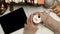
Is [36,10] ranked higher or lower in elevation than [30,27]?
higher

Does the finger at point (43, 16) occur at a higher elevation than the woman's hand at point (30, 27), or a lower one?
higher

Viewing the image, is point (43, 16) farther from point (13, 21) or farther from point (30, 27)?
point (13, 21)

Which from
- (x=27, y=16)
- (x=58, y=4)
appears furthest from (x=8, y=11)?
(x=58, y=4)

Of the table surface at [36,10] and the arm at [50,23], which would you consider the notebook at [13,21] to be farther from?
the arm at [50,23]

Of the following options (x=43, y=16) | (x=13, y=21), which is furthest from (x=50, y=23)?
(x=13, y=21)

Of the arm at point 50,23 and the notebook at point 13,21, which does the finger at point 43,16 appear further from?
the notebook at point 13,21

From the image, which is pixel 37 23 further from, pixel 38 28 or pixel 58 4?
pixel 58 4

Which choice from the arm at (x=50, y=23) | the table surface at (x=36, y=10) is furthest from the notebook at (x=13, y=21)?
the arm at (x=50, y=23)

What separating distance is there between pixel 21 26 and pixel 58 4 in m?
0.32

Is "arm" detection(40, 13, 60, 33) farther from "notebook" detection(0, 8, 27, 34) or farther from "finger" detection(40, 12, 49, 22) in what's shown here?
"notebook" detection(0, 8, 27, 34)

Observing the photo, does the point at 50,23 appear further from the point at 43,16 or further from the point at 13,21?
the point at 13,21

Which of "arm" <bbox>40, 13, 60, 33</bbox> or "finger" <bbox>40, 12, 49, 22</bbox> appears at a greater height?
"finger" <bbox>40, 12, 49, 22</bbox>

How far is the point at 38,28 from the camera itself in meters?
1.19

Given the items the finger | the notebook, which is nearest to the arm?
the finger
